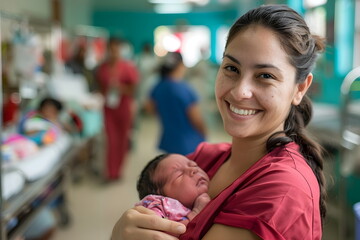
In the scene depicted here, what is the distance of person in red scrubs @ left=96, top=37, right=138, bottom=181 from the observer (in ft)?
15.4

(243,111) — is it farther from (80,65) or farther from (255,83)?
(80,65)

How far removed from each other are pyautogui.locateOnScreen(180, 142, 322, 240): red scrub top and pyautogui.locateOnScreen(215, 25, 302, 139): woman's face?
3.8 inches

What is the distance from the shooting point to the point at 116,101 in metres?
4.78

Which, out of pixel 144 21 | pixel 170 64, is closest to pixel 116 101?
pixel 170 64

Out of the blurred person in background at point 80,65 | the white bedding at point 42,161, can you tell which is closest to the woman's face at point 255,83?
the white bedding at point 42,161

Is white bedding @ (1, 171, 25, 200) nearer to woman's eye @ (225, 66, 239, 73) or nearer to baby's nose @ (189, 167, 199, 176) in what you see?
baby's nose @ (189, 167, 199, 176)

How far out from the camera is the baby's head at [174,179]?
3.88 feet

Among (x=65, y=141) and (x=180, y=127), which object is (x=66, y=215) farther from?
(x=180, y=127)

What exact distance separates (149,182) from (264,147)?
1.21 feet

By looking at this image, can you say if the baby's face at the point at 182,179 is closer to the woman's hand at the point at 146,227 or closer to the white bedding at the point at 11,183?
the woman's hand at the point at 146,227

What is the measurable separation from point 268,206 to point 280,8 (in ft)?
1.67

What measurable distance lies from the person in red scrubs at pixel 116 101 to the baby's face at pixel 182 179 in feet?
11.5

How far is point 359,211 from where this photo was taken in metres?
1.23

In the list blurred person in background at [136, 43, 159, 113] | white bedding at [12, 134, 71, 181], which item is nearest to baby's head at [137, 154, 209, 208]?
white bedding at [12, 134, 71, 181]
